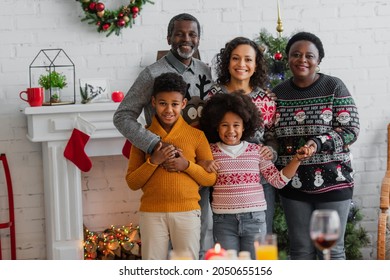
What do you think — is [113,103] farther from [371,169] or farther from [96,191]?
[371,169]

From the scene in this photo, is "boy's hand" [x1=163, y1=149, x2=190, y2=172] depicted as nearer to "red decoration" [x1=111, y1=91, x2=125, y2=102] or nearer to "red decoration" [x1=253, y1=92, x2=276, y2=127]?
"red decoration" [x1=253, y1=92, x2=276, y2=127]

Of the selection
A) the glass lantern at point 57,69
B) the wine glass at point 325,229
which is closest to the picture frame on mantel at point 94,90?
the glass lantern at point 57,69

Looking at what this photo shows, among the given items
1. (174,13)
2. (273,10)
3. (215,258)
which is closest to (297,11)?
(273,10)

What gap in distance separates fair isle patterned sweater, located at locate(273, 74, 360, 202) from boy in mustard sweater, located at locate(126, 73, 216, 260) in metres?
0.30

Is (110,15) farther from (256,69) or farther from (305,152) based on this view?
(305,152)

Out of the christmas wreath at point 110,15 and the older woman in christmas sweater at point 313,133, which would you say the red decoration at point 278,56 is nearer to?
the older woman in christmas sweater at point 313,133

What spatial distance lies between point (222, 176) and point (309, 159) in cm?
31

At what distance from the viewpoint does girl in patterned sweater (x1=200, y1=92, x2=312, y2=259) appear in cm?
254

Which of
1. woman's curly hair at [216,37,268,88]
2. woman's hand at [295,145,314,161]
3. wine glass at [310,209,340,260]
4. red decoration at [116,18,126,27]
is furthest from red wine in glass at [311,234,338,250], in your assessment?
red decoration at [116,18,126,27]

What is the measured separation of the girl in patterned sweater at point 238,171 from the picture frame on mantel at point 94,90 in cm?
99

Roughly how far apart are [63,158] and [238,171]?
1108mm

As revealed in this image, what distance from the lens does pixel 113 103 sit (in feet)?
11.1

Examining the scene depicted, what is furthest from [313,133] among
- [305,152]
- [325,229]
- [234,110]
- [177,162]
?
Result: [325,229]

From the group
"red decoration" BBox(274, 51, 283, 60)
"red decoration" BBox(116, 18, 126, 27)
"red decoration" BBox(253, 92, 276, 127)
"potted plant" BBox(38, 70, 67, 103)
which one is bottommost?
"red decoration" BBox(253, 92, 276, 127)
